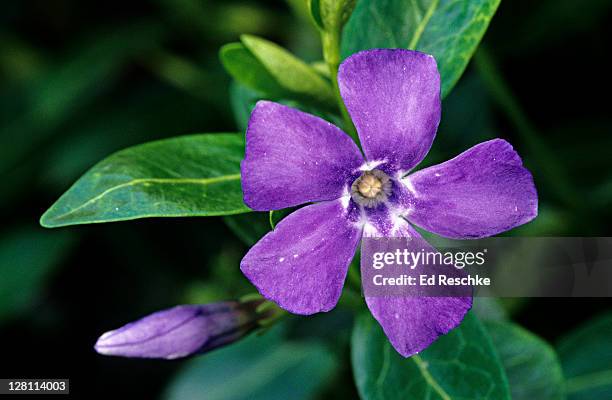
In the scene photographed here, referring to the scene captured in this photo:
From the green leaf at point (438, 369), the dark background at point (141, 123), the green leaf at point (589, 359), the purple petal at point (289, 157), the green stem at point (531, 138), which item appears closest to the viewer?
the purple petal at point (289, 157)

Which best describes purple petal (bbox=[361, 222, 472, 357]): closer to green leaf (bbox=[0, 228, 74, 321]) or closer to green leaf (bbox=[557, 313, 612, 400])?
green leaf (bbox=[557, 313, 612, 400])

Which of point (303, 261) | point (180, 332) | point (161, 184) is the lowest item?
point (180, 332)

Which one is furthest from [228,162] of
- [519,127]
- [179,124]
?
[179,124]

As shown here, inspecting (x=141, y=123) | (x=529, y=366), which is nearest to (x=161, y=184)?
(x=529, y=366)

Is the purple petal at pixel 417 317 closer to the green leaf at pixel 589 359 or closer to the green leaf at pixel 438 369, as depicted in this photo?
the green leaf at pixel 438 369

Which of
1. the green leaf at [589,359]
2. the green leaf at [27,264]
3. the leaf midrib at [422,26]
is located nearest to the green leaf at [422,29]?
the leaf midrib at [422,26]

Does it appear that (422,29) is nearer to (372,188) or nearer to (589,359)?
(372,188)
